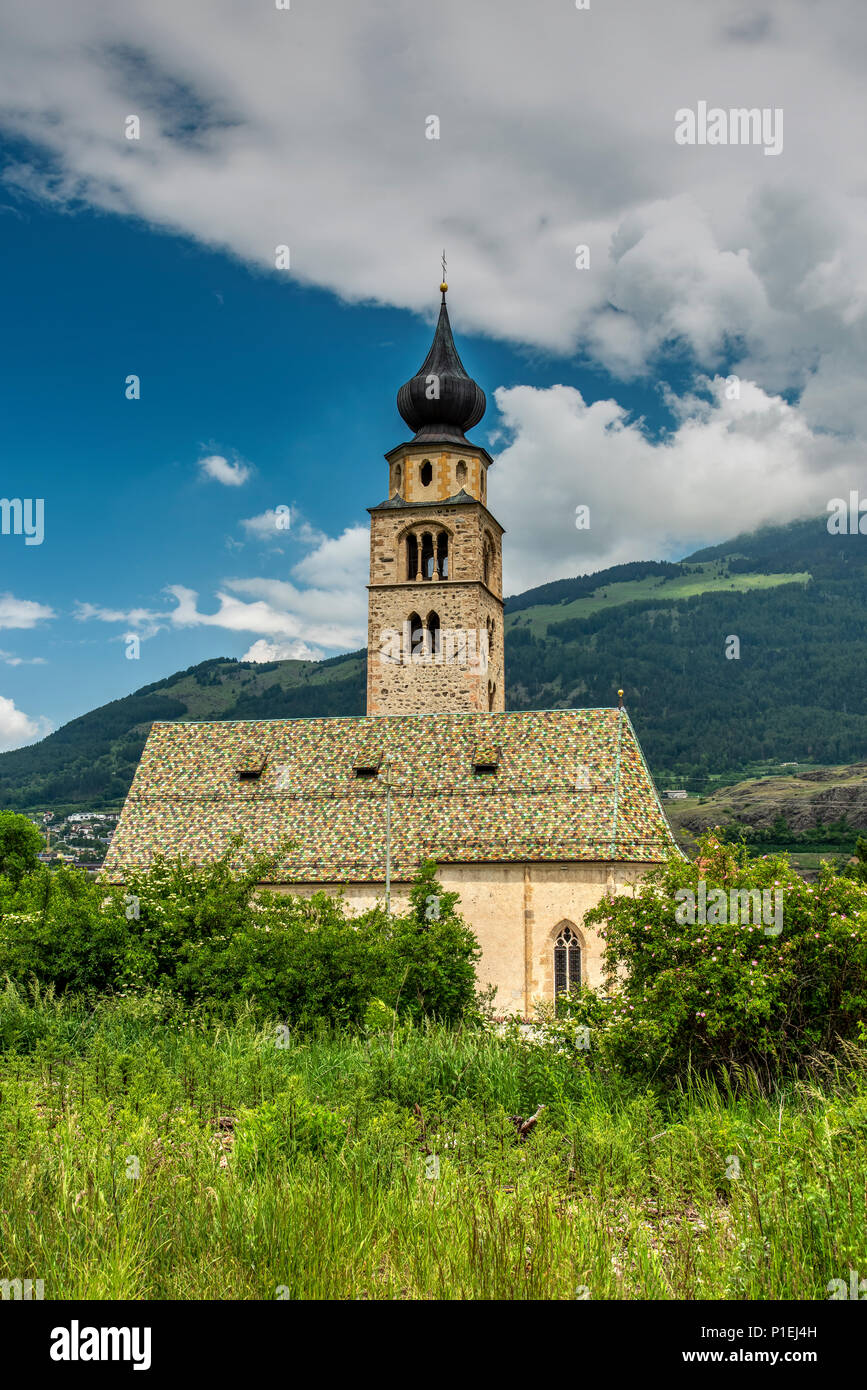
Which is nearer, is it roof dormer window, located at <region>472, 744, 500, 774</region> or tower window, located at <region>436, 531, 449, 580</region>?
roof dormer window, located at <region>472, 744, 500, 774</region>

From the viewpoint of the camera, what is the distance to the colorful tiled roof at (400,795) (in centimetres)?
3256

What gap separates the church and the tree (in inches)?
561

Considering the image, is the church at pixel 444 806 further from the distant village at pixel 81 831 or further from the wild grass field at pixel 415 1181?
the distant village at pixel 81 831

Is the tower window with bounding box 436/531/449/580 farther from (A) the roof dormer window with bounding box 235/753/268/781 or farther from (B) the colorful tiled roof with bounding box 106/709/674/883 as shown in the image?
(A) the roof dormer window with bounding box 235/753/268/781

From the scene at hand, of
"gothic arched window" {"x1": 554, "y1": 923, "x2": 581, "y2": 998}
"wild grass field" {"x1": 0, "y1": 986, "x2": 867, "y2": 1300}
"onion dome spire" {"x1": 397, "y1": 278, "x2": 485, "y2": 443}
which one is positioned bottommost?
"gothic arched window" {"x1": 554, "y1": 923, "x2": 581, "y2": 998}

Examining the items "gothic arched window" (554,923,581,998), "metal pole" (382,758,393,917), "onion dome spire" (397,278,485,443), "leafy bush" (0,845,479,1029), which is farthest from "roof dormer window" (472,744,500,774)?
"onion dome spire" (397,278,485,443)

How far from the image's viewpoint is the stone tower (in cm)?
4428

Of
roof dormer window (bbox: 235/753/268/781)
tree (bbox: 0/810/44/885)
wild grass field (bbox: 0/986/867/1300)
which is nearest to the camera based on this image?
wild grass field (bbox: 0/986/867/1300)

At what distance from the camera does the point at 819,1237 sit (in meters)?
6.39

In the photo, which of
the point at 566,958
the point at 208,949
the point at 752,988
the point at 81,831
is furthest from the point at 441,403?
the point at 81,831

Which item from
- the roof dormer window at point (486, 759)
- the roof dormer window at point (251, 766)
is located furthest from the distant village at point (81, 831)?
the roof dormer window at point (486, 759)
